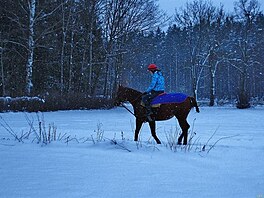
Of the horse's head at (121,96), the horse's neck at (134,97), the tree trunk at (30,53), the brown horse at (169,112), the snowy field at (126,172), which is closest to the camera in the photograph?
the snowy field at (126,172)

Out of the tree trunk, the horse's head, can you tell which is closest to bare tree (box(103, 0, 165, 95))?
the tree trunk

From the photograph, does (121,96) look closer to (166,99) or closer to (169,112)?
(166,99)

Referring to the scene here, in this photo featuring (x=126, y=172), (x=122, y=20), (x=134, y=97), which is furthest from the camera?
(x=122, y=20)

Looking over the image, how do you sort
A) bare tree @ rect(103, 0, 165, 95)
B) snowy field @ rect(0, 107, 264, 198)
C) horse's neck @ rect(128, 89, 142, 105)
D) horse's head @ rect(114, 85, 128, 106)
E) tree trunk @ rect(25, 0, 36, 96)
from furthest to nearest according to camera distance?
1. bare tree @ rect(103, 0, 165, 95)
2. tree trunk @ rect(25, 0, 36, 96)
3. horse's head @ rect(114, 85, 128, 106)
4. horse's neck @ rect(128, 89, 142, 105)
5. snowy field @ rect(0, 107, 264, 198)

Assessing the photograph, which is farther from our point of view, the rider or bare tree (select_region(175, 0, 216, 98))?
bare tree (select_region(175, 0, 216, 98))

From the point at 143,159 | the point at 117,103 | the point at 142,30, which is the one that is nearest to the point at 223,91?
the point at 142,30

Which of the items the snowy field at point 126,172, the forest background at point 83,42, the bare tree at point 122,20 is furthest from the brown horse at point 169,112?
the bare tree at point 122,20

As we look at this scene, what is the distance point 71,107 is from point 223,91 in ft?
125

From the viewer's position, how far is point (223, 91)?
2116 inches

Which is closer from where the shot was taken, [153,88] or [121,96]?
[153,88]

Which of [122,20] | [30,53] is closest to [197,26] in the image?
[122,20]

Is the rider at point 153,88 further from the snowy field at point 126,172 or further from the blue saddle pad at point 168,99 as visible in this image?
the snowy field at point 126,172

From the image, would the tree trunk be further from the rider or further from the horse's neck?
the rider

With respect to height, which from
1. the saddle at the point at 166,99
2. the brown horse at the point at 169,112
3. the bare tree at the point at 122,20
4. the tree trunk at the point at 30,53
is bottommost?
the brown horse at the point at 169,112
